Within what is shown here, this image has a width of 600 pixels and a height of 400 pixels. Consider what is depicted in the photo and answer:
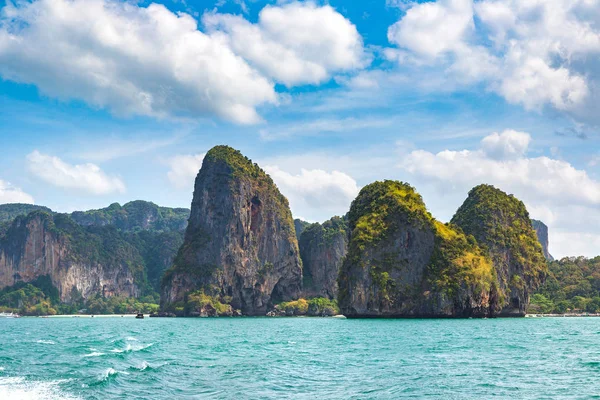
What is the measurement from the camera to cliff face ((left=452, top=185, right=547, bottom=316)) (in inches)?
5640

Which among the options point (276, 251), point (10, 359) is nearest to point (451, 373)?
point (10, 359)

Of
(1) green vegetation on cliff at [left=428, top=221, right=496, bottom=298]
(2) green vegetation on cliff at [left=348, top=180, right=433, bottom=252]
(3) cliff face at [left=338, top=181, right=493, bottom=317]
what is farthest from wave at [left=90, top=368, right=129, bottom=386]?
(2) green vegetation on cliff at [left=348, top=180, right=433, bottom=252]

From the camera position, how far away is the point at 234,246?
183 meters

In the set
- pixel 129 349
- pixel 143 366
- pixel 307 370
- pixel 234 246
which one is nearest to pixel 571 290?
pixel 234 246

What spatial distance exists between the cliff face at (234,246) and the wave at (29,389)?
139046 mm

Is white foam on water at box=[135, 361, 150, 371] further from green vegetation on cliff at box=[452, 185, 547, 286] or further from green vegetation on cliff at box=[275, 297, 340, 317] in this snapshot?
green vegetation on cliff at box=[275, 297, 340, 317]

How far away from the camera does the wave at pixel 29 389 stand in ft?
95.5

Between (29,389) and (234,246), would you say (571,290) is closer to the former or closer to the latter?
(234,246)

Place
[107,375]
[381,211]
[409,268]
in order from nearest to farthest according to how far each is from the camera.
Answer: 1. [107,375]
2. [409,268]
3. [381,211]

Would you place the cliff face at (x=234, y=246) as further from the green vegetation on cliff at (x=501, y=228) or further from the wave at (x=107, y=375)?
the wave at (x=107, y=375)

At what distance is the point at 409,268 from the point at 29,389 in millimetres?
100103

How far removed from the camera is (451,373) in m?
36.0

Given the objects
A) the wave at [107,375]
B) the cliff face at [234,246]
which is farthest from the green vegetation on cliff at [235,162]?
the wave at [107,375]

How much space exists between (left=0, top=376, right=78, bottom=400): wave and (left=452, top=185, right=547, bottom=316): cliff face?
120221mm
